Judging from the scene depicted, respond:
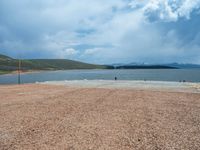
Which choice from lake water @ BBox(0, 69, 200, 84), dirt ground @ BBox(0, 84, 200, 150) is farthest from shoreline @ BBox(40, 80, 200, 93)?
lake water @ BBox(0, 69, 200, 84)

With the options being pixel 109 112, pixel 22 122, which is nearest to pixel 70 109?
pixel 109 112

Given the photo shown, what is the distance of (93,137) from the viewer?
23.4 ft

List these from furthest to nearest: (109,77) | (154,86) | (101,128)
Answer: (109,77) < (154,86) < (101,128)

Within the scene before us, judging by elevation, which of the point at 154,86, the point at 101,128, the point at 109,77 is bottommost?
the point at 109,77

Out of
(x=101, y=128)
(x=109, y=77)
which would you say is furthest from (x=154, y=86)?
(x=109, y=77)

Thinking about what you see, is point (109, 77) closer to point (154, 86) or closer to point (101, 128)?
point (154, 86)

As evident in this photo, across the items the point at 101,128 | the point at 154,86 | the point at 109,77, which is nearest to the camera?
the point at 101,128

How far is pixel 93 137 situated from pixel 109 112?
3806 mm

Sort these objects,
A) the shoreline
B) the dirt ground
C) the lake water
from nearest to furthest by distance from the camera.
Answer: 1. the dirt ground
2. the shoreline
3. the lake water

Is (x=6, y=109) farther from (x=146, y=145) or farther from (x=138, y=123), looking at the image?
(x=146, y=145)

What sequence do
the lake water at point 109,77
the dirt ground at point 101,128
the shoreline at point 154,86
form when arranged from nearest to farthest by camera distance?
the dirt ground at point 101,128
the shoreline at point 154,86
the lake water at point 109,77

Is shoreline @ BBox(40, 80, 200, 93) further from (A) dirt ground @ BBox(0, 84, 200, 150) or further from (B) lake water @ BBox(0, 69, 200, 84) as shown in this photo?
(B) lake water @ BBox(0, 69, 200, 84)

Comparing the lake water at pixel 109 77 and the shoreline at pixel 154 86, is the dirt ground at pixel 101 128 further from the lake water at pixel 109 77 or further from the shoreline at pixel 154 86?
the lake water at pixel 109 77

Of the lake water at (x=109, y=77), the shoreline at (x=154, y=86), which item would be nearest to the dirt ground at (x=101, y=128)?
the shoreline at (x=154, y=86)
